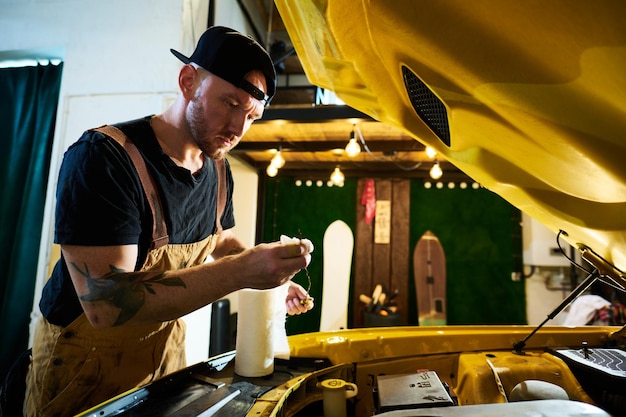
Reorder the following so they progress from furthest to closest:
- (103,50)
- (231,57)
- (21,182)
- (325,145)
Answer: (325,145) → (21,182) → (103,50) → (231,57)

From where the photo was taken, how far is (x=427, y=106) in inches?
32.5

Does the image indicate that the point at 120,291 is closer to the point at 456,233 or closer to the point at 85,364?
the point at 85,364

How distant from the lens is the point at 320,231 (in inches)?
202

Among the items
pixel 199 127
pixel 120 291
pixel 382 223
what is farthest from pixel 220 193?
pixel 382 223

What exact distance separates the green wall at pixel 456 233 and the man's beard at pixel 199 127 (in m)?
3.80

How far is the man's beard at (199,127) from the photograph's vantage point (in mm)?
1312

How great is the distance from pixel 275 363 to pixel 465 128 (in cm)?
98

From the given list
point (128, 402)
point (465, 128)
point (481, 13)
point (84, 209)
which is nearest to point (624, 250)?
point (465, 128)

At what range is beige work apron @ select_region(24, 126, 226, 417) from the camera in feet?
3.51

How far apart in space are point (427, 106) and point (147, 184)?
92 cm

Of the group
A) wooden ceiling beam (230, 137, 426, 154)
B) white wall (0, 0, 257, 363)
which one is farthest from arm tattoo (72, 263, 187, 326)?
wooden ceiling beam (230, 137, 426, 154)

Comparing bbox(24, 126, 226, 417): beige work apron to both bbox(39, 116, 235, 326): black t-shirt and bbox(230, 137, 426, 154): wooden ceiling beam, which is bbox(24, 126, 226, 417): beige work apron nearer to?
bbox(39, 116, 235, 326): black t-shirt

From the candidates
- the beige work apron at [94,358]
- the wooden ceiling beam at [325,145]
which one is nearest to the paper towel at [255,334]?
the beige work apron at [94,358]

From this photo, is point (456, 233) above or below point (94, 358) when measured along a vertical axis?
above
